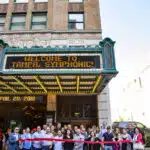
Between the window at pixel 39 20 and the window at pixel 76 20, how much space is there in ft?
8.40

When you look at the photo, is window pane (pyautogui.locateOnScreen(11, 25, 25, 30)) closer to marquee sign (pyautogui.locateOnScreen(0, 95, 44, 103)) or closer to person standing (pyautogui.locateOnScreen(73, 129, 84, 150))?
marquee sign (pyautogui.locateOnScreen(0, 95, 44, 103))

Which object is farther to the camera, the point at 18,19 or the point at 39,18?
the point at 18,19

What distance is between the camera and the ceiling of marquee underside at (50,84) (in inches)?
526

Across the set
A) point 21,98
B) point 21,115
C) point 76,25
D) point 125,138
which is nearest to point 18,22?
point 76,25

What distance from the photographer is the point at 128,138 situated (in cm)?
1135

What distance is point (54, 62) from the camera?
12.3 m

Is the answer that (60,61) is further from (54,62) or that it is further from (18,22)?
(18,22)

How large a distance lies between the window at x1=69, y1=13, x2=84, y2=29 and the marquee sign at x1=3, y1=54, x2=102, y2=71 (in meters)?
8.62

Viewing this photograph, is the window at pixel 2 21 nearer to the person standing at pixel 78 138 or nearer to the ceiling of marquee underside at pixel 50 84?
the ceiling of marquee underside at pixel 50 84

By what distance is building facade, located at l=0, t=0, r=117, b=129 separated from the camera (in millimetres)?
12219

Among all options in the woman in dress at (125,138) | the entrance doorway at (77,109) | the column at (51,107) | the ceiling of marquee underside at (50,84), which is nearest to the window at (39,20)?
the ceiling of marquee underside at (50,84)

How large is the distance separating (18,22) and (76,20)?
18.9ft

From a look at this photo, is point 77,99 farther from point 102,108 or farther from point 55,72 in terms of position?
point 55,72

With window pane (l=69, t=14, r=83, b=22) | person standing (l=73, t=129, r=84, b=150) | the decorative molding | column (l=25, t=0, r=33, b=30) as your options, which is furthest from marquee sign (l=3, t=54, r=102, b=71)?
window pane (l=69, t=14, r=83, b=22)
